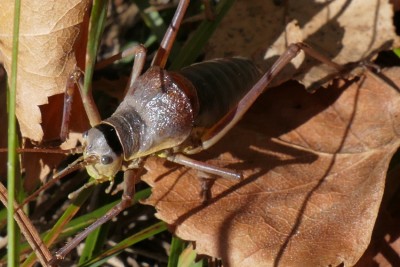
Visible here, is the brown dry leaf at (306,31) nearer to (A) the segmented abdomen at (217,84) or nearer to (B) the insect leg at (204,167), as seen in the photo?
(A) the segmented abdomen at (217,84)

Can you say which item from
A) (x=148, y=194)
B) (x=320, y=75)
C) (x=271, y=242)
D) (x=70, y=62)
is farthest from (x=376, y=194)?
(x=70, y=62)

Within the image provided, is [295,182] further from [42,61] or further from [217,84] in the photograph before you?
[42,61]

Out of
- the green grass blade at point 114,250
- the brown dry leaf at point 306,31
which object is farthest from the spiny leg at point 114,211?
the brown dry leaf at point 306,31

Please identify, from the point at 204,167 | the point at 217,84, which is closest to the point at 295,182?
the point at 204,167

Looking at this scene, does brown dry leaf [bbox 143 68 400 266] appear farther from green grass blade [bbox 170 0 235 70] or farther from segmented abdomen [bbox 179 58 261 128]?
green grass blade [bbox 170 0 235 70]

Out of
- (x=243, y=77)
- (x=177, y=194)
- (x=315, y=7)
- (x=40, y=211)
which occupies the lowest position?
(x=40, y=211)

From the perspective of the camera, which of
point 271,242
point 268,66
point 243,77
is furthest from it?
point 268,66

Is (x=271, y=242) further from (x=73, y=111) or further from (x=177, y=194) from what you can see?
(x=73, y=111)
